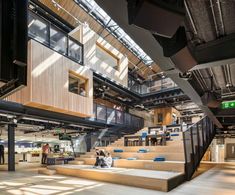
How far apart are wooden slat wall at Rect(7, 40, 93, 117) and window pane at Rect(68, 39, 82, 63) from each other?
0.44 metres

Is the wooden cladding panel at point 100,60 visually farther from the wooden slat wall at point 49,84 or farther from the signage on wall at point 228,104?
the signage on wall at point 228,104

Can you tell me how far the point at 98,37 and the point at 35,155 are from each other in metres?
11.9

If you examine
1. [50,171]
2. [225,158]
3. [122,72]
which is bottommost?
[225,158]

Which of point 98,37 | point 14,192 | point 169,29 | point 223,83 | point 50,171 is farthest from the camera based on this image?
point 98,37

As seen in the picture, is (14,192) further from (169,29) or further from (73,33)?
(73,33)

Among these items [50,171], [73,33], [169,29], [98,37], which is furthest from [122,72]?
[169,29]

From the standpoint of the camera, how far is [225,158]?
66.1ft

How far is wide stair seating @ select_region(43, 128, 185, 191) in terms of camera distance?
6.60 metres

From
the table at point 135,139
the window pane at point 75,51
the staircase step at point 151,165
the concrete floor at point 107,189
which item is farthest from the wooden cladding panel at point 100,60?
the concrete floor at point 107,189

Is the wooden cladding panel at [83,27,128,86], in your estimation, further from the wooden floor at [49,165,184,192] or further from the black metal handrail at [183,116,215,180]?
the black metal handrail at [183,116,215,180]

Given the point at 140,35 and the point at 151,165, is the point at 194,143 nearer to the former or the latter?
the point at 151,165

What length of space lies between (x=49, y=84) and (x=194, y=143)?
6.26 meters

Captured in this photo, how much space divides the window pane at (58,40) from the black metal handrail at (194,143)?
22.2 feet

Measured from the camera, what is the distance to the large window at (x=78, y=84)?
1177 centimetres
